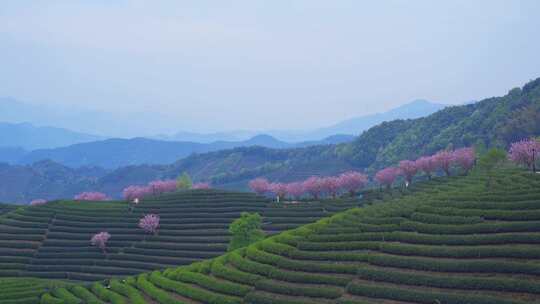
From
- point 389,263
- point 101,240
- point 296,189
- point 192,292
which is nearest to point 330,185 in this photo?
point 296,189

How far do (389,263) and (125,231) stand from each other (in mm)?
55158

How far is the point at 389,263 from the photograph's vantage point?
41.5m

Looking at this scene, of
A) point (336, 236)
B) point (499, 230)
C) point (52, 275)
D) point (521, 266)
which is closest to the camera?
point (521, 266)

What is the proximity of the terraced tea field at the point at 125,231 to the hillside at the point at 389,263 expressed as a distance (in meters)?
19.6

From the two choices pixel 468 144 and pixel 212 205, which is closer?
pixel 212 205

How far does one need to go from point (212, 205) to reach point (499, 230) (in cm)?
5786

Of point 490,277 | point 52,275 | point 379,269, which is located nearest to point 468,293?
point 490,277

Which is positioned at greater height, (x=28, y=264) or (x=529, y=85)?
(x=529, y=85)

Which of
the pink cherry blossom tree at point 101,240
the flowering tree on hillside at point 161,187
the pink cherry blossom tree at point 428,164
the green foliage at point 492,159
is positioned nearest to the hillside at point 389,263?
the pink cherry blossom tree at point 101,240

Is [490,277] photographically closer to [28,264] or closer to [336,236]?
[336,236]

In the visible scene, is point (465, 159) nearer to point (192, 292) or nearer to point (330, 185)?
point (330, 185)

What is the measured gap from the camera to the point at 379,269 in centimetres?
4116

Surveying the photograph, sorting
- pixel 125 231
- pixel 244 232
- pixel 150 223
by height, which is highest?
pixel 150 223

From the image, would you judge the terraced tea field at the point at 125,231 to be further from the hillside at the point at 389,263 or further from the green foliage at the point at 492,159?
the green foliage at the point at 492,159
